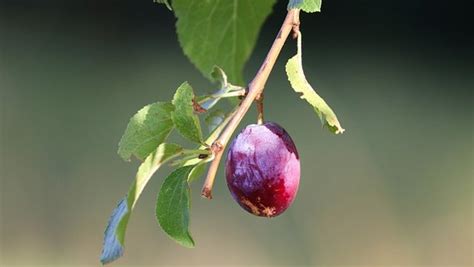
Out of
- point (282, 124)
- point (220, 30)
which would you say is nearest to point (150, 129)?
point (220, 30)

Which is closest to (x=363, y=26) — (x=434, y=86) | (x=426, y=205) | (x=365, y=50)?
(x=365, y=50)

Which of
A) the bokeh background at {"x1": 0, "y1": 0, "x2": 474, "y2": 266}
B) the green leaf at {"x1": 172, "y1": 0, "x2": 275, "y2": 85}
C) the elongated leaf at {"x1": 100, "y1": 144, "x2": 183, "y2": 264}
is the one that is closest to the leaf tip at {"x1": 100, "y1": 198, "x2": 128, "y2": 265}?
the elongated leaf at {"x1": 100, "y1": 144, "x2": 183, "y2": 264}

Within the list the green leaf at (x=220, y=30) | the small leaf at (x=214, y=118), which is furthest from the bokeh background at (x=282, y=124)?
the small leaf at (x=214, y=118)

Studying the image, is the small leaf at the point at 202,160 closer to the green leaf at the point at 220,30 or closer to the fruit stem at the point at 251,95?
the fruit stem at the point at 251,95

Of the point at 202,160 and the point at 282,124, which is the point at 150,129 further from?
the point at 282,124

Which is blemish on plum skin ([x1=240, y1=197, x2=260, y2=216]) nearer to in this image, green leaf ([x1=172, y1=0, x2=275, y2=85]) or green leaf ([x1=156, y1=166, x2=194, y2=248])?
green leaf ([x1=156, y1=166, x2=194, y2=248])

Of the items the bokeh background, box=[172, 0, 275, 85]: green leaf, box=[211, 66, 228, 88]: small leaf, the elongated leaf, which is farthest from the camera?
the bokeh background
